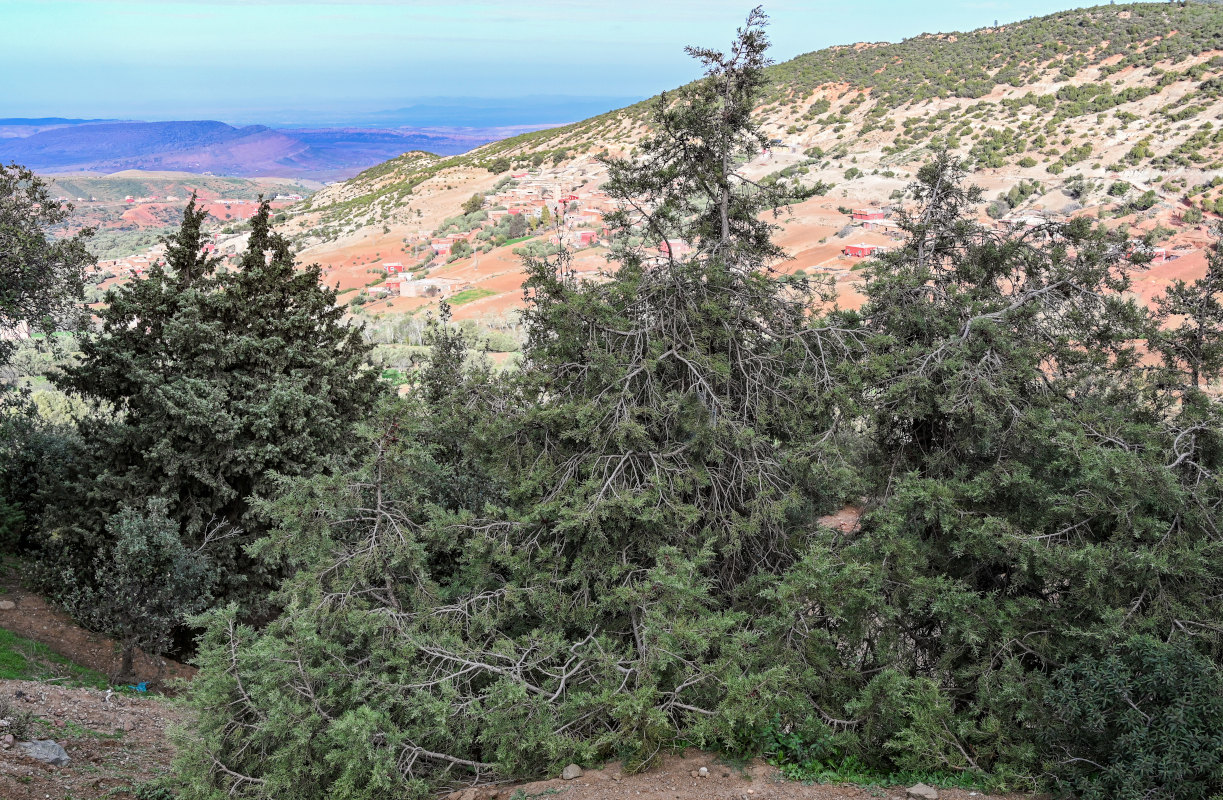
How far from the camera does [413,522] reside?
773cm

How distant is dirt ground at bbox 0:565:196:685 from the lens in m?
9.77

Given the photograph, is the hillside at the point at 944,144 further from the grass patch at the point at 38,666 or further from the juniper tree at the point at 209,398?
the grass patch at the point at 38,666

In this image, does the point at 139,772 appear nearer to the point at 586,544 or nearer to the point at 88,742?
the point at 88,742

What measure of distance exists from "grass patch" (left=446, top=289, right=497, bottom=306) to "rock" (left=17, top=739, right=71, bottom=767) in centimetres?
2961

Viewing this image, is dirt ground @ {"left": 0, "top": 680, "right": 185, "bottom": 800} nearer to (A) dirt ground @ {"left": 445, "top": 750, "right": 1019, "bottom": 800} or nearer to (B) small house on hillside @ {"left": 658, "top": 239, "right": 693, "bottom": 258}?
(A) dirt ground @ {"left": 445, "top": 750, "right": 1019, "bottom": 800}

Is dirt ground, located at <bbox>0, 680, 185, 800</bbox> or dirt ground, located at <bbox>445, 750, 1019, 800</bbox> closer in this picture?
dirt ground, located at <bbox>445, 750, 1019, 800</bbox>

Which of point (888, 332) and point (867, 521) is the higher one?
point (888, 332)

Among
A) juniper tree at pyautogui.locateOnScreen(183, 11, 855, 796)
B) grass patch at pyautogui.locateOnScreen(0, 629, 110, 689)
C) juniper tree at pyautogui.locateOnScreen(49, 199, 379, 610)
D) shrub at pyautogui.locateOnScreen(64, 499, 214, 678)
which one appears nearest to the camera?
juniper tree at pyautogui.locateOnScreen(183, 11, 855, 796)

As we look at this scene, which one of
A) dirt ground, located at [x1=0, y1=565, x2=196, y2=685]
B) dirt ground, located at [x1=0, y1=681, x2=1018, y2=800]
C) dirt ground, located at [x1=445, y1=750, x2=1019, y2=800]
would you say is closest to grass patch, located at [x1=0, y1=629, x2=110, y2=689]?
dirt ground, located at [x1=0, y1=565, x2=196, y2=685]

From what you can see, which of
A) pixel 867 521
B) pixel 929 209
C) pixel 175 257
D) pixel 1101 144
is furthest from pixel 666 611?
pixel 1101 144

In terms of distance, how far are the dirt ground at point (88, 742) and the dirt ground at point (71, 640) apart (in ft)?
4.52

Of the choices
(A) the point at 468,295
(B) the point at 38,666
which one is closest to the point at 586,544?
(B) the point at 38,666

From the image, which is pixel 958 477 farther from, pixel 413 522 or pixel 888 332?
pixel 413 522

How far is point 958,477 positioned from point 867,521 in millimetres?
913
